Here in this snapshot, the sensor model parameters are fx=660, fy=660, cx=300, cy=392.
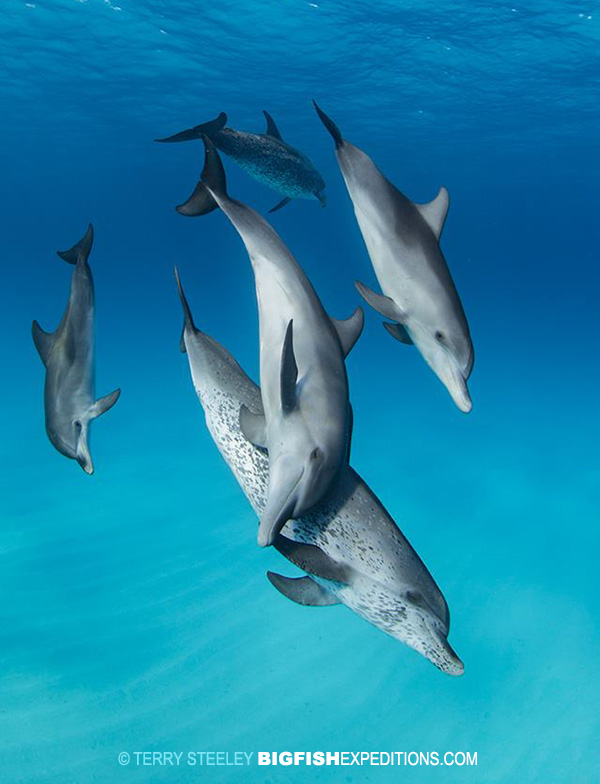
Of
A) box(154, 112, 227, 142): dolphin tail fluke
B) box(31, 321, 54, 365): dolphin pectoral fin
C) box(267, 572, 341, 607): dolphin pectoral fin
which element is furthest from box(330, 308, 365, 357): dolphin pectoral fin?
box(31, 321, 54, 365): dolphin pectoral fin

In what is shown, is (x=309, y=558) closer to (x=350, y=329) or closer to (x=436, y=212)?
(x=350, y=329)

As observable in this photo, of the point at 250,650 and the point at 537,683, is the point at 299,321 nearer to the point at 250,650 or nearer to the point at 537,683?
the point at 250,650

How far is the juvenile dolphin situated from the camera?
336 centimetres

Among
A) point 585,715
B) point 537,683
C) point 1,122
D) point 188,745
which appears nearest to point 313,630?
point 188,745

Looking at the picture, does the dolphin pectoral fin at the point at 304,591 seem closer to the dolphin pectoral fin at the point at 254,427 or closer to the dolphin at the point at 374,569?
the dolphin at the point at 374,569

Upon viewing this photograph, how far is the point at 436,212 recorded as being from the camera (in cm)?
455

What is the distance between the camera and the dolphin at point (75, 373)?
5258 millimetres

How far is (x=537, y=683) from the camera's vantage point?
799 cm

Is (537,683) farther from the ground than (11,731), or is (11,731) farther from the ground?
(537,683)

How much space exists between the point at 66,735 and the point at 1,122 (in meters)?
40.2

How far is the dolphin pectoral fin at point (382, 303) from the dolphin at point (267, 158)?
7.02ft

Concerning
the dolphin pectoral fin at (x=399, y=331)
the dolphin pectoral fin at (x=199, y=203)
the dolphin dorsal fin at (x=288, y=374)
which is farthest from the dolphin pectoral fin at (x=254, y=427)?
the dolphin pectoral fin at (x=199, y=203)

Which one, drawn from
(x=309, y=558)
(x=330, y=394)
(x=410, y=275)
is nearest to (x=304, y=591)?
(x=309, y=558)

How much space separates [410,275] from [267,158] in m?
3.05
